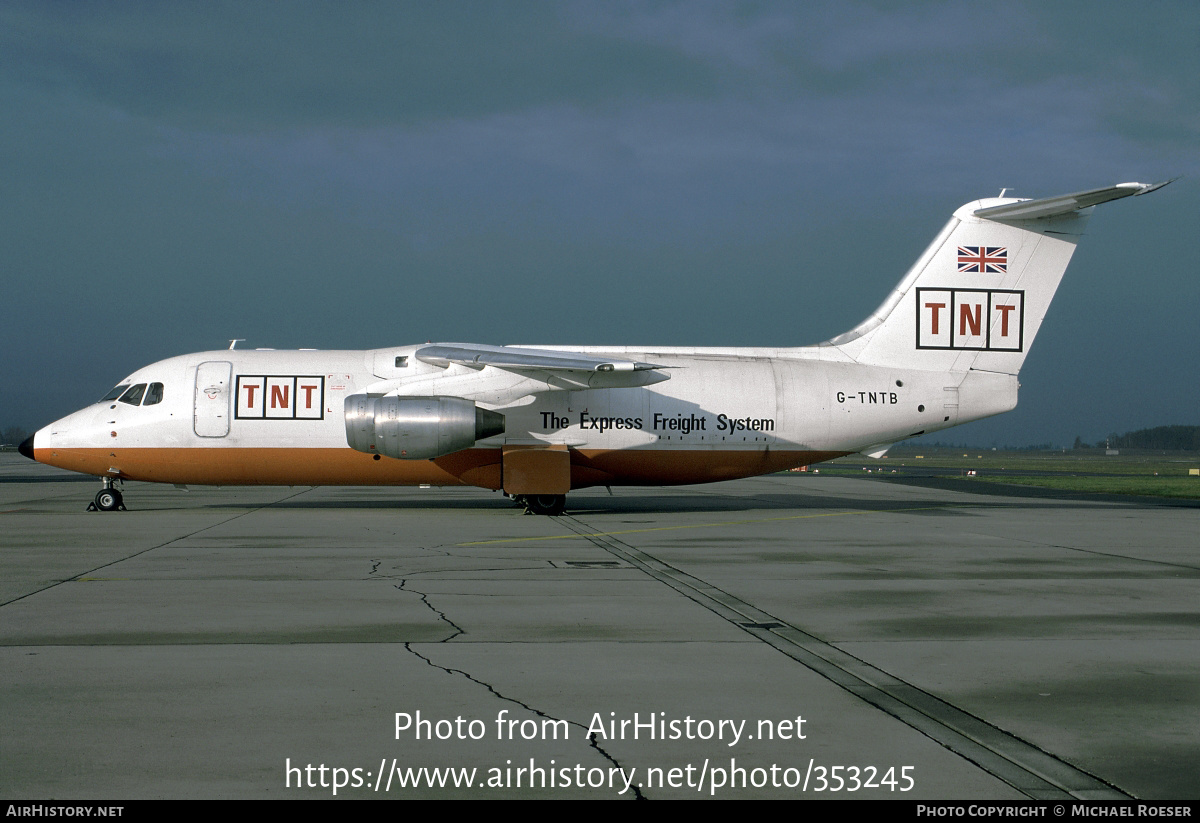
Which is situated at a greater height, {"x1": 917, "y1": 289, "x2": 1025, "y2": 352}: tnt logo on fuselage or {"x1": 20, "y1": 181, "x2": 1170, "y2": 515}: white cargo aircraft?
{"x1": 917, "y1": 289, "x2": 1025, "y2": 352}: tnt logo on fuselage

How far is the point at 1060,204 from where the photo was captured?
2150cm

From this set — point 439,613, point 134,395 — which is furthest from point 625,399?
point 439,613

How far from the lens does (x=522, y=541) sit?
627 inches

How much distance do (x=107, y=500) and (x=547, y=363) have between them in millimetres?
10469

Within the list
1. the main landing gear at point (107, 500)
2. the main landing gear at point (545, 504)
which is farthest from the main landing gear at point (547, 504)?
the main landing gear at point (107, 500)

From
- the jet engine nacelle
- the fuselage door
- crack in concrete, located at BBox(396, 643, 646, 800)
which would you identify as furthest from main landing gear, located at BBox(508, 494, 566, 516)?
crack in concrete, located at BBox(396, 643, 646, 800)

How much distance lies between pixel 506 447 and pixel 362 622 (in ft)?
42.0

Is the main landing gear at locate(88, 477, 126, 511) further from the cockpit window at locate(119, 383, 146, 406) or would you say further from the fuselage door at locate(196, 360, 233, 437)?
the fuselage door at locate(196, 360, 233, 437)

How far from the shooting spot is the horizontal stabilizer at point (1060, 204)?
2015 centimetres

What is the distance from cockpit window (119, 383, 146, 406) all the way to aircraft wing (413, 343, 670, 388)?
6.31 meters

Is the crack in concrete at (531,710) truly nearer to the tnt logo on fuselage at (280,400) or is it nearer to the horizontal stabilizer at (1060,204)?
the tnt logo on fuselage at (280,400)

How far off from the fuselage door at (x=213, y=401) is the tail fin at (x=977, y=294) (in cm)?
1419

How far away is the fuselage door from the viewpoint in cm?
2148

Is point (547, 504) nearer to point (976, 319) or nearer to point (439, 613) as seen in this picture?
point (976, 319)
